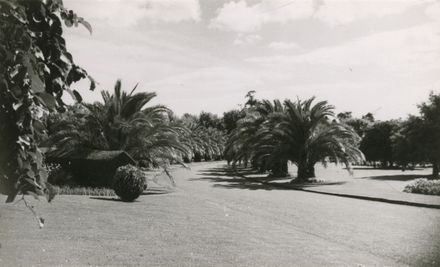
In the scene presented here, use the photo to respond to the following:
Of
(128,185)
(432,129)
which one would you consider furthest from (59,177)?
(432,129)

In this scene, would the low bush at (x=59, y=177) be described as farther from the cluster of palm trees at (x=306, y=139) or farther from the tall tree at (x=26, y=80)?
the tall tree at (x=26, y=80)

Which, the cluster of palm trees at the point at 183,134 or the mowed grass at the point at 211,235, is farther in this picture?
the cluster of palm trees at the point at 183,134

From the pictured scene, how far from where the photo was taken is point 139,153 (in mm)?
20094

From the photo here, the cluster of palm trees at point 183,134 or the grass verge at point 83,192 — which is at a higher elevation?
the cluster of palm trees at point 183,134

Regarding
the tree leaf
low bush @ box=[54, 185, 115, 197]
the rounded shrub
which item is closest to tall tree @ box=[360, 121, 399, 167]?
low bush @ box=[54, 185, 115, 197]

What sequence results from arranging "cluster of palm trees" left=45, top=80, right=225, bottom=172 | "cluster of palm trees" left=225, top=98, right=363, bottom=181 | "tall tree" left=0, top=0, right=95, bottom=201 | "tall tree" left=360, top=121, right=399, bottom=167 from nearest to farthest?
"tall tree" left=0, top=0, right=95, bottom=201 → "cluster of palm trees" left=45, top=80, right=225, bottom=172 → "cluster of palm trees" left=225, top=98, right=363, bottom=181 → "tall tree" left=360, top=121, right=399, bottom=167

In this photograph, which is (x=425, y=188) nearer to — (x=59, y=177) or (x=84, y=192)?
(x=84, y=192)

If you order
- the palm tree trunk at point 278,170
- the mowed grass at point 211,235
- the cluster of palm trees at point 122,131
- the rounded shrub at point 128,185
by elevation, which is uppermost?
the cluster of palm trees at point 122,131

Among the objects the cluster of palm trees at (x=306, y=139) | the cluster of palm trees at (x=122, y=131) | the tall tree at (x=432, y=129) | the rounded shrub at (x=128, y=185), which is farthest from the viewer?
the tall tree at (x=432, y=129)

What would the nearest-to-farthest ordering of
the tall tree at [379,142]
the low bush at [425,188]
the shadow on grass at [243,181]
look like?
the low bush at [425,188], the shadow on grass at [243,181], the tall tree at [379,142]

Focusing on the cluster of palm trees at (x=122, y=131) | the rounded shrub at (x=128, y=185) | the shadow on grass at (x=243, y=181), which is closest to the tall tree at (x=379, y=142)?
the shadow on grass at (x=243, y=181)

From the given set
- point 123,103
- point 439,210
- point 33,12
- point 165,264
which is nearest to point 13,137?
point 33,12

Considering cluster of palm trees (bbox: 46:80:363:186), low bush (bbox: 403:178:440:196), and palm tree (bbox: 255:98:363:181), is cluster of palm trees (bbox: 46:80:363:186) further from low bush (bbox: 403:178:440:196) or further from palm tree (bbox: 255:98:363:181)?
low bush (bbox: 403:178:440:196)

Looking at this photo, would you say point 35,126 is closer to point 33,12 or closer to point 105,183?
point 33,12
